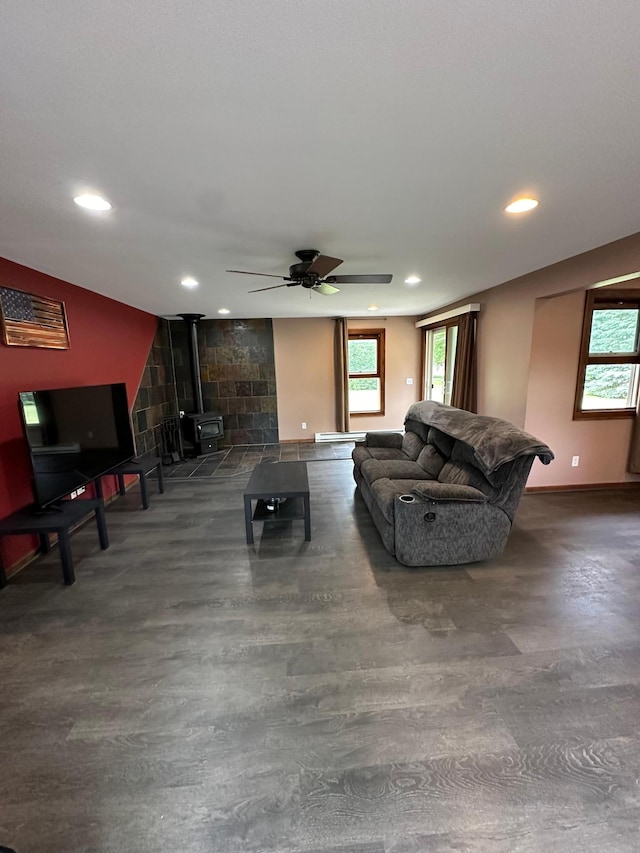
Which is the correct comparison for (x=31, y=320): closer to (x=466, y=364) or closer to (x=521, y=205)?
(x=521, y=205)

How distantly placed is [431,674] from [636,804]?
76 cm

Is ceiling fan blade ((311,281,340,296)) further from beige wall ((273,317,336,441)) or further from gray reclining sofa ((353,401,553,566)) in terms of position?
beige wall ((273,317,336,441))

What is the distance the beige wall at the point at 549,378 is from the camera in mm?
3631

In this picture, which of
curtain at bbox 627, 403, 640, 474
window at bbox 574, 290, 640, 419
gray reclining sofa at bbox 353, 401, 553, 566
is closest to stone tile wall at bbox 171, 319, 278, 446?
gray reclining sofa at bbox 353, 401, 553, 566

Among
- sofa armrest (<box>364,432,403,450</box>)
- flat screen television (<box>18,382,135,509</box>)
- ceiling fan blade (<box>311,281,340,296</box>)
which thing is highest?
ceiling fan blade (<box>311,281,340,296</box>)

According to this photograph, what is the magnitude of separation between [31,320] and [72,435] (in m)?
1.00

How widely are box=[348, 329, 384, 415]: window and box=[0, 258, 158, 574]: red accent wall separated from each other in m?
3.74

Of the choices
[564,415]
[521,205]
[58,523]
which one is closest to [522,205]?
[521,205]

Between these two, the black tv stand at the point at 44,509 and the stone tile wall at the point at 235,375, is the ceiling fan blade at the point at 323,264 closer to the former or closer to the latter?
the black tv stand at the point at 44,509

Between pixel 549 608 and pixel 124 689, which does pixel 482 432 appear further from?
pixel 124 689

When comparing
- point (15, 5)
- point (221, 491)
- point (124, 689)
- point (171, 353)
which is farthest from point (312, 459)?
point (15, 5)

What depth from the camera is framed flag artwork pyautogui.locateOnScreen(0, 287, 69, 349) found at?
2.61m

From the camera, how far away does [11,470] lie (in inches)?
103

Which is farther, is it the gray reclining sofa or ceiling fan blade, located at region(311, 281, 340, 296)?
ceiling fan blade, located at region(311, 281, 340, 296)
